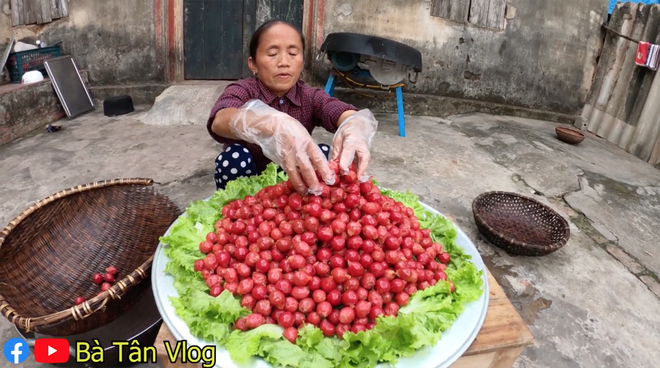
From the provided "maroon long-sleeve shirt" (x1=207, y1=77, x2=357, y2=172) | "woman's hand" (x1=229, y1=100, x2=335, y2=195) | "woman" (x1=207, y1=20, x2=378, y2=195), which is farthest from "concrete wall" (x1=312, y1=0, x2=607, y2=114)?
"woman's hand" (x1=229, y1=100, x2=335, y2=195)

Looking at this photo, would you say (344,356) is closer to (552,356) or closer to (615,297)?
(552,356)

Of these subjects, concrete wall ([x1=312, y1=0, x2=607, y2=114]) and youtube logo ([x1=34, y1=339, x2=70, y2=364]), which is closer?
youtube logo ([x1=34, y1=339, x2=70, y2=364])

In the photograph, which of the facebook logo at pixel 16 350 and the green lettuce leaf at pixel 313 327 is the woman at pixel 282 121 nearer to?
the green lettuce leaf at pixel 313 327

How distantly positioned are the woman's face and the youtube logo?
1.72m

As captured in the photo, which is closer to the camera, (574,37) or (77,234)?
(77,234)

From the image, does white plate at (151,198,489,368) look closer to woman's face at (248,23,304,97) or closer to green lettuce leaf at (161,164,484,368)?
green lettuce leaf at (161,164,484,368)

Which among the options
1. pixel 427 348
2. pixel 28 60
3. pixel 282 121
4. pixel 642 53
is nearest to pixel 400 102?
pixel 642 53

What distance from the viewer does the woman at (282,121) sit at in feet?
5.49

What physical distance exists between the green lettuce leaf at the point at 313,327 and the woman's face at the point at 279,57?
1053 millimetres

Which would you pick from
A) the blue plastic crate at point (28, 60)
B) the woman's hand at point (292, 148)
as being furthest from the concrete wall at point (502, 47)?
the woman's hand at point (292, 148)

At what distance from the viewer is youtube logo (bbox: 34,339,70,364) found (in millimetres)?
1954

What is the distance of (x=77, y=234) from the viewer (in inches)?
102

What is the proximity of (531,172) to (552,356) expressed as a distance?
286 cm

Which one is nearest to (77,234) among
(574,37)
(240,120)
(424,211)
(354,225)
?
(240,120)
